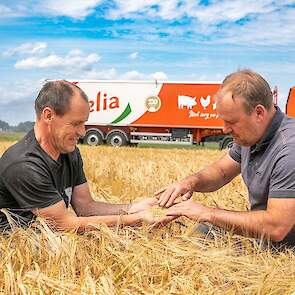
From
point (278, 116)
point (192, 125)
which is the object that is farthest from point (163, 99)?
point (278, 116)

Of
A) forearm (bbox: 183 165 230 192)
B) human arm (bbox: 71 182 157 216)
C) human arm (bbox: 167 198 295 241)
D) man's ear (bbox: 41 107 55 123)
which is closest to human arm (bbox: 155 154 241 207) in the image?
forearm (bbox: 183 165 230 192)

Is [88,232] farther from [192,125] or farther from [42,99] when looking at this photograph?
[192,125]

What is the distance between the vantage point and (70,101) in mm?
3803

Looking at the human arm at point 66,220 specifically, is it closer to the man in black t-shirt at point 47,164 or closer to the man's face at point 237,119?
the man in black t-shirt at point 47,164

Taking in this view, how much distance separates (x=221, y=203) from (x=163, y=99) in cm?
2303

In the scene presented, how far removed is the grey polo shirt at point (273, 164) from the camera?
369cm

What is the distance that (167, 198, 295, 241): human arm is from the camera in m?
3.69

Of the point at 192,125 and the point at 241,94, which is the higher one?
the point at 241,94

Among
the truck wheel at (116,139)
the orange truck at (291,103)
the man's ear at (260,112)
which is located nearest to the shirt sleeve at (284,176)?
the man's ear at (260,112)

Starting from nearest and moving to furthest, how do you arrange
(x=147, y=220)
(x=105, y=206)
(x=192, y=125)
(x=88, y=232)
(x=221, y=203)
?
(x=88, y=232)
(x=147, y=220)
(x=105, y=206)
(x=221, y=203)
(x=192, y=125)

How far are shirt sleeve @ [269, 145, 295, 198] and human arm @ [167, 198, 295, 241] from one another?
4 centimetres

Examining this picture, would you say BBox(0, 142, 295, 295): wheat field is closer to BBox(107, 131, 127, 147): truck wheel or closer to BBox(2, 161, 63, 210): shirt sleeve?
BBox(2, 161, 63, 210): shirt sleeve

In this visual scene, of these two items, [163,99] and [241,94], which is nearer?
[241,94]

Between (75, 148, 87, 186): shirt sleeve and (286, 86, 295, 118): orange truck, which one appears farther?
(286, 86, 295, 118): orange truck
